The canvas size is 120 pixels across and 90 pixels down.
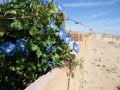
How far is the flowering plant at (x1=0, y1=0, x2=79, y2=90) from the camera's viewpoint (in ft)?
7.55

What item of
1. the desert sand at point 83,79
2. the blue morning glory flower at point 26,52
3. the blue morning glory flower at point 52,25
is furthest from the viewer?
the blue morning glory flower at point 52,25

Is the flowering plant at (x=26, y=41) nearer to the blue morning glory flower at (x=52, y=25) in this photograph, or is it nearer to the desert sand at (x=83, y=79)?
the blue morning glory flower at (x=52, y=25)

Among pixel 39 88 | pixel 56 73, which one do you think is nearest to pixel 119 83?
pixel 56 73

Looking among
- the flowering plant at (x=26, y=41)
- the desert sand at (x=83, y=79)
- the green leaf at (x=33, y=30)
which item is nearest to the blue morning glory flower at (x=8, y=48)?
the flowering plant at (x=26, y=41)

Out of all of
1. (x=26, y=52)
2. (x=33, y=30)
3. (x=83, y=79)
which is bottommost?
(x=83, y=79)

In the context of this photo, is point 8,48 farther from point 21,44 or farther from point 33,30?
point 33,30

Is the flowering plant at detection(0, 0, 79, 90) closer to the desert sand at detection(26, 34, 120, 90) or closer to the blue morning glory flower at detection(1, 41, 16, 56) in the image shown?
the blue morning glory flower at detection(1, 41, 16, 56)

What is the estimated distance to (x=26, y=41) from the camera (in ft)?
7.62

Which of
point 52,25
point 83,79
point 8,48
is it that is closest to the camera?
point 8,48

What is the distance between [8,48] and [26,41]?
0.17 meters

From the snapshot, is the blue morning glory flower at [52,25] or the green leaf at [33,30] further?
the blue morning glory flower at [52,25]

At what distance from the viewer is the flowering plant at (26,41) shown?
7.55ft

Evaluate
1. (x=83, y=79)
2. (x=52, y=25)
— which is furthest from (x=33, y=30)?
(x=83, y=79)

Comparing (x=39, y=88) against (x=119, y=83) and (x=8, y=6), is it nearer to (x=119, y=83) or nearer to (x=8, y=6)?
(x=8, y=6)
